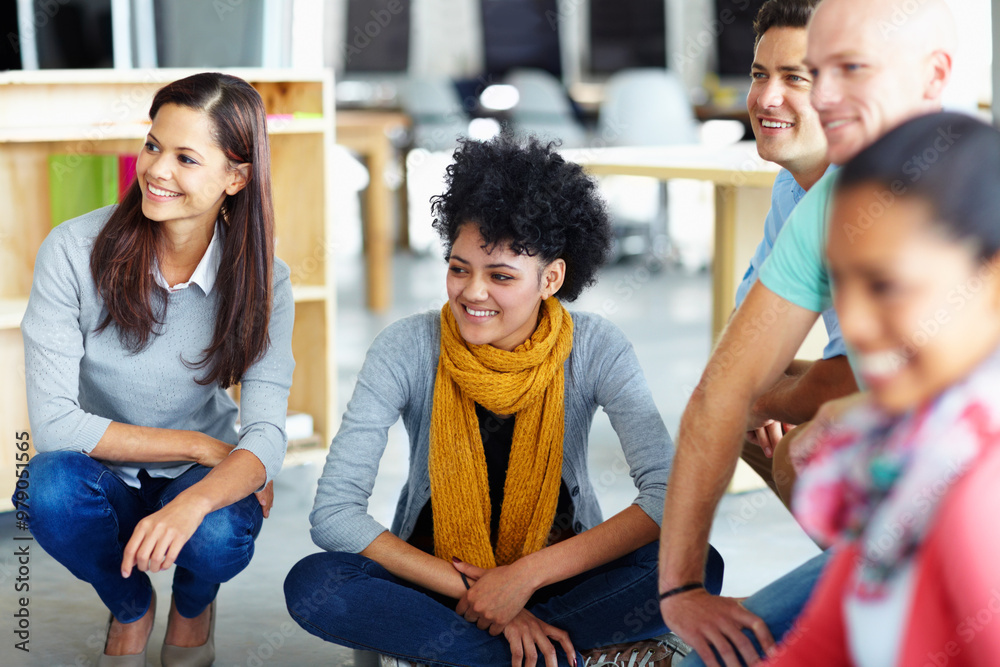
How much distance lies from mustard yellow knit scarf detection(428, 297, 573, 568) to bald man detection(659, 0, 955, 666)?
0.42m

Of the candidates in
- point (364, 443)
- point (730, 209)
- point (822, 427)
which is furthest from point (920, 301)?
point (730, 209)

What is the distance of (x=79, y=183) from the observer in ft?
7.41

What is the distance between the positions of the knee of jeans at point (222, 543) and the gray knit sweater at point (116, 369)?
3.3 inches

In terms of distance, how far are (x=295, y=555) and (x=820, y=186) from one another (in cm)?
142

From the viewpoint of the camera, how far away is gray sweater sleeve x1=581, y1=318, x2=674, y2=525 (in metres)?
1.40

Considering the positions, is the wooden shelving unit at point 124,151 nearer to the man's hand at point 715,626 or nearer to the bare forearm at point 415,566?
the bare forearm at point 415,566

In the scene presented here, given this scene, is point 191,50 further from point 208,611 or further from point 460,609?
point 460,609

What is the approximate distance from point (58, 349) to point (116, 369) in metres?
0.10

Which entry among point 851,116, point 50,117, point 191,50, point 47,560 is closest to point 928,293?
point 851,116

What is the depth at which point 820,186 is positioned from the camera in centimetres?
98

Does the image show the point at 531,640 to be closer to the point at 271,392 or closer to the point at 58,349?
the point at 271,392

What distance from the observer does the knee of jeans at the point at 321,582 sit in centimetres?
135

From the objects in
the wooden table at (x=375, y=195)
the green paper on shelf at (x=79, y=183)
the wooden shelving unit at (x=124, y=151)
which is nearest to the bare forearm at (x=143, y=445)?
the wooden shelving unit at (x=124, y=151)

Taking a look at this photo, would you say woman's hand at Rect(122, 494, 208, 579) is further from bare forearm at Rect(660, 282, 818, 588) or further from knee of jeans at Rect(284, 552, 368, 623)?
bare forearm at Rect(660, 282, 818, 588)
